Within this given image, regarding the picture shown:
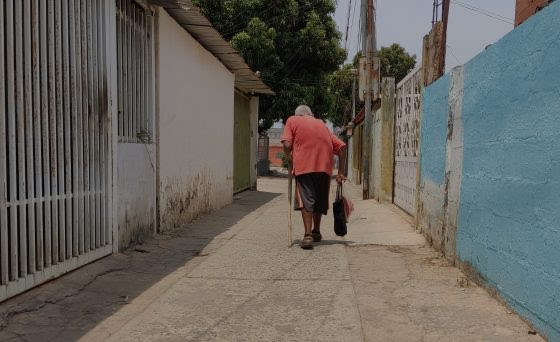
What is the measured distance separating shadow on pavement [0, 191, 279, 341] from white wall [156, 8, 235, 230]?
93cm

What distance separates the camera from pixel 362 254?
5676 millimetres

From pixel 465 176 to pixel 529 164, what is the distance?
135 centimetres

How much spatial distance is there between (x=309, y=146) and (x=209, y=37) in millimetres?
3425

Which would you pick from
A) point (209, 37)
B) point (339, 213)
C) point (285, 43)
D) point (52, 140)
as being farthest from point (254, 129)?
point (52, 140)

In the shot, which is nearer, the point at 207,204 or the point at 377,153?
the point at 207,204

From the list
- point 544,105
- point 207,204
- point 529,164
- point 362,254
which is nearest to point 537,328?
point 529,164

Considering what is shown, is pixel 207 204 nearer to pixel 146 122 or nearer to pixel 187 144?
pixel 187 144

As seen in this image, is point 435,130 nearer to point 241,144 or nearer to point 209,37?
point 209,37

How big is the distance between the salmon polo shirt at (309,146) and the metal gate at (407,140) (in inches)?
71.5

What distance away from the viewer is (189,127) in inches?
318

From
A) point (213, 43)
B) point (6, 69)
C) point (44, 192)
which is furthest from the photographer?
point (213, 43)

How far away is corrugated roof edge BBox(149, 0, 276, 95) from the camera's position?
652cm

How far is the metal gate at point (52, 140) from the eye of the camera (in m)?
3.57

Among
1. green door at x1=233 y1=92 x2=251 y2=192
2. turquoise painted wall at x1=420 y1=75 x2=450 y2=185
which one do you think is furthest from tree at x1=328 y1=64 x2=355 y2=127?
turquoise painted wall at x1=420 y1=75 x2=450 y2=185
